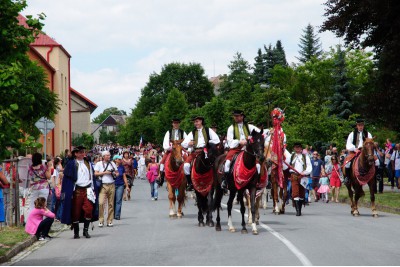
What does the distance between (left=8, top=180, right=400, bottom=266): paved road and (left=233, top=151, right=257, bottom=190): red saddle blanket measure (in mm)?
1117

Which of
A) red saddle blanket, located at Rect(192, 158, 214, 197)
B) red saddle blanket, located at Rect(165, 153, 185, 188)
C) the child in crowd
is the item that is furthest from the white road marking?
the child in crowd

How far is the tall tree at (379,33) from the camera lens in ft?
90.1

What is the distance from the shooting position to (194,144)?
66.1ft

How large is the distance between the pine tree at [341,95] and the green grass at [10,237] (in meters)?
46.8

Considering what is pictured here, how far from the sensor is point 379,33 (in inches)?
1169

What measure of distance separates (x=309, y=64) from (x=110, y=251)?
79.9 m

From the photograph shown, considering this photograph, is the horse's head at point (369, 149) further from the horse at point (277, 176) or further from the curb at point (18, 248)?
the curb at point (18, 248)

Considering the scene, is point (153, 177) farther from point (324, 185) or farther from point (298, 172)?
point (298, 172)

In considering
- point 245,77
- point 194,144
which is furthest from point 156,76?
point 194,144

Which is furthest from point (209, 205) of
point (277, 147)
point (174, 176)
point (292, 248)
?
point (292, 248)

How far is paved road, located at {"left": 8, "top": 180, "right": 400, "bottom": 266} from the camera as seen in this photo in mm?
12461

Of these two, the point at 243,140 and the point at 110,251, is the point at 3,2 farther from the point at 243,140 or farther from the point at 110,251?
the point at 243,140

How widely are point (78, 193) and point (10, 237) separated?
1774mm

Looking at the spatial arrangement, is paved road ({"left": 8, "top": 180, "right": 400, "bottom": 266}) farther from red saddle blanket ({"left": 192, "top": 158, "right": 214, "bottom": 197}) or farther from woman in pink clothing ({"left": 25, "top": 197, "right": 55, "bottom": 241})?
red saddle blanket ({"left": 192, "top": 158, "right": 214, "bottom": 197})
